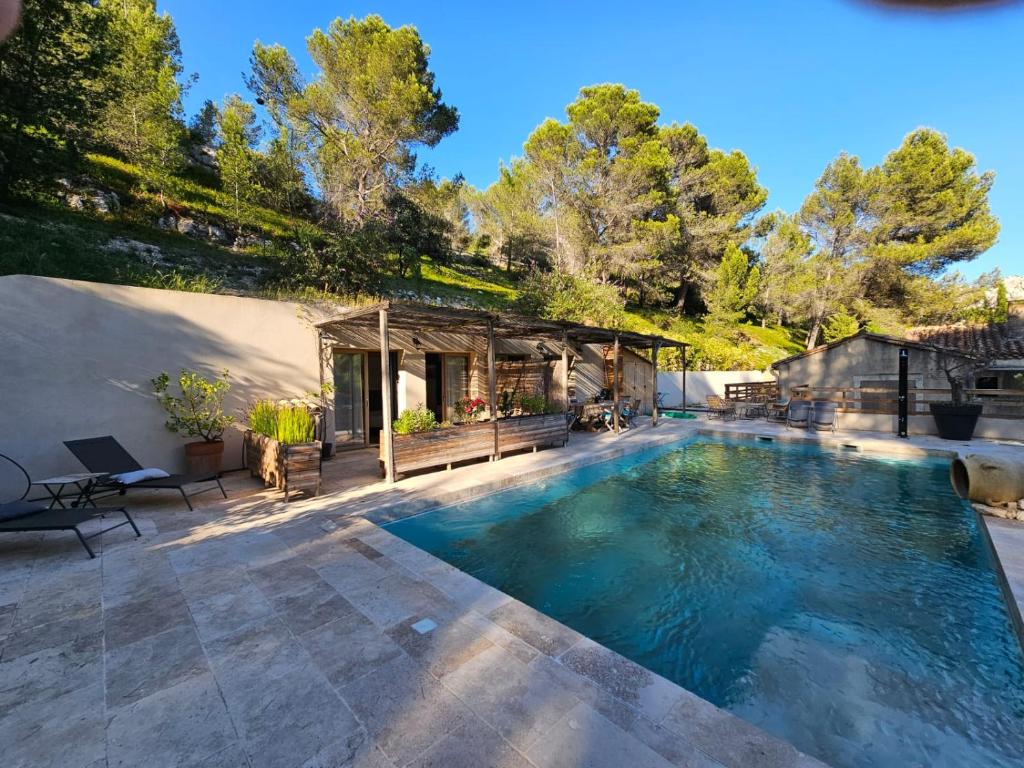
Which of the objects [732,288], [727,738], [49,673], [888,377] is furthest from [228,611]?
[732,288]

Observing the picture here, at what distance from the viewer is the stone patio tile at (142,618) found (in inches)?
94.1

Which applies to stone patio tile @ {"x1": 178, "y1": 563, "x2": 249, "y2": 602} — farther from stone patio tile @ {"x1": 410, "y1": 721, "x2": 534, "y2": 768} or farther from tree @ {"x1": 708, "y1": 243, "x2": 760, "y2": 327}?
tree @ {"x1": 708, "y1": 243, "x2": 760, "y2": 327}

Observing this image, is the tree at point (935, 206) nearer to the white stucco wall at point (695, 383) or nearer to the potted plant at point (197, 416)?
the white stucco wall at point (695, 383)

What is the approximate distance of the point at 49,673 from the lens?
2.07 m

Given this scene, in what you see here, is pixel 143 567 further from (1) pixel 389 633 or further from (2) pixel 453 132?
(2) pixel 453 132

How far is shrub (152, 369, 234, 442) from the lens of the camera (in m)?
5.89

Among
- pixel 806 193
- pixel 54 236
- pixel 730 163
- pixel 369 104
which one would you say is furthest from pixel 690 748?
pixel 806 193

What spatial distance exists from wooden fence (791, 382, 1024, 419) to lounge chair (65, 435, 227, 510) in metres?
16.0

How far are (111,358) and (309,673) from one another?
19.7ft

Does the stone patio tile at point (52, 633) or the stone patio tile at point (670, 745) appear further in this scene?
the stone patio tile at point (52, 633)

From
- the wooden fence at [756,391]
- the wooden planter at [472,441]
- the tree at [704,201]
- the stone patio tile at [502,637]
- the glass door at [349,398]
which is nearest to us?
the stone patio tile at [502,637]

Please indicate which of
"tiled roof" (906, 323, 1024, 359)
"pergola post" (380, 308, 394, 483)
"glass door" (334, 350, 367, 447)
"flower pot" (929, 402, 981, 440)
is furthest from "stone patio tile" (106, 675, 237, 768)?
"tiled roof" (906, 323, 1024, 359)

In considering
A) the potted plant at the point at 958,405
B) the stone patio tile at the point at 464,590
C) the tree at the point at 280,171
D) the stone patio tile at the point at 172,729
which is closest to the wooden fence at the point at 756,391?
the potted plant at the point at 958,405

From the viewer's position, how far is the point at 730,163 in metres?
25.4
